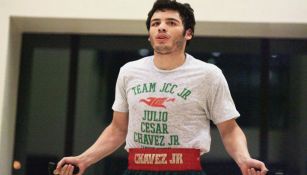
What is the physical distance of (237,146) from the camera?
2.05 meters

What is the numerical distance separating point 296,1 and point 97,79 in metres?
2.04

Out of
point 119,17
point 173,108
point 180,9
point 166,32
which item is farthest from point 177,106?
point 119,17

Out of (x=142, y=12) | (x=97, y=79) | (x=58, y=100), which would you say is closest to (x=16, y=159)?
(x=58, y=100)

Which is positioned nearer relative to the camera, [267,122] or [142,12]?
[142,12]

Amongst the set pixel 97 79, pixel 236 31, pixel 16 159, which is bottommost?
pixel 16 159

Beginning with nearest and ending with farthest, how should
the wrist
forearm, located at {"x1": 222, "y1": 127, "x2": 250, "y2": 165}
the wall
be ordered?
1. forearm, located at {"x1": 222, "y1": 127, "x2": 250, "y2": 165}
2. the wrist
3. the wall

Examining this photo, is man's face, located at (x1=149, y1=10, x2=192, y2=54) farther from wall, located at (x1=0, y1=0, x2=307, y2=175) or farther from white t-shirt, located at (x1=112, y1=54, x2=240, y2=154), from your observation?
wall, located at (x1=0, y1=0, x2=307, y2=175)

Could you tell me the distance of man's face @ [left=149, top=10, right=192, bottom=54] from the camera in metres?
2.06

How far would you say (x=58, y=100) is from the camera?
16.9ft

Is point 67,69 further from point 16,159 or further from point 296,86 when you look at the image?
point 296,86

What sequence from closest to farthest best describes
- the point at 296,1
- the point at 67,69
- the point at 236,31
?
the point at 296,1 → the point at 236,31 → the point at 67,69

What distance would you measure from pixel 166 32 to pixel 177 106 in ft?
0.97

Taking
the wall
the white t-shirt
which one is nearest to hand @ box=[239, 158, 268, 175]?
the white t-shirt

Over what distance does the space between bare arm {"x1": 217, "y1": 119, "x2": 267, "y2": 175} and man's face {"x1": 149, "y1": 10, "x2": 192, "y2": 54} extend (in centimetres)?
37
